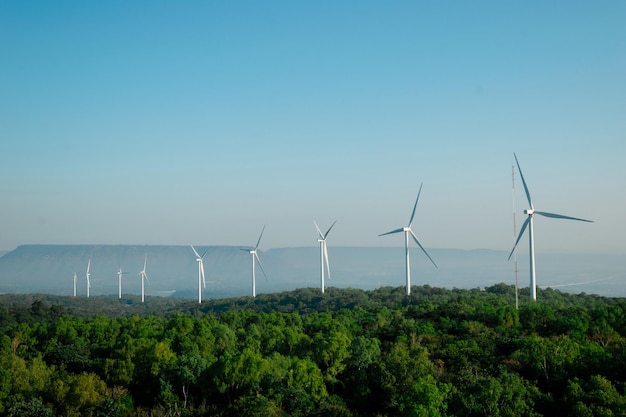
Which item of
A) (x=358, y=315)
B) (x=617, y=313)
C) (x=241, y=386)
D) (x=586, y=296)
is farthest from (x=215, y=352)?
(x=586, y=296)

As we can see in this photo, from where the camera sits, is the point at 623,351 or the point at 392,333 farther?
the point at 392,333

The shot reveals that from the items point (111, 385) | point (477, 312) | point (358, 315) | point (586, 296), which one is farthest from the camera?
point (586, 296)

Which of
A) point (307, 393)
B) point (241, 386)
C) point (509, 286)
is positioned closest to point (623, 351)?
point (307, 393)

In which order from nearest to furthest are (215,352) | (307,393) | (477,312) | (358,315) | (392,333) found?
(307,393)
(215,352)
(392,333)
(477,312)
(358,315)

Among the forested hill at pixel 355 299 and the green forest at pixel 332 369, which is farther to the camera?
the forested hill at pixel 355 299

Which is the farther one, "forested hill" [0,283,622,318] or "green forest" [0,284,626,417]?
"forested hill" [0,283,622,318]

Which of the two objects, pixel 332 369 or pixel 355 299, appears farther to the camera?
pixel 355 299

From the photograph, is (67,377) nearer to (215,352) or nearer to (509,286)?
(215,352)

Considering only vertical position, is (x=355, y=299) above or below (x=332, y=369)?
below
